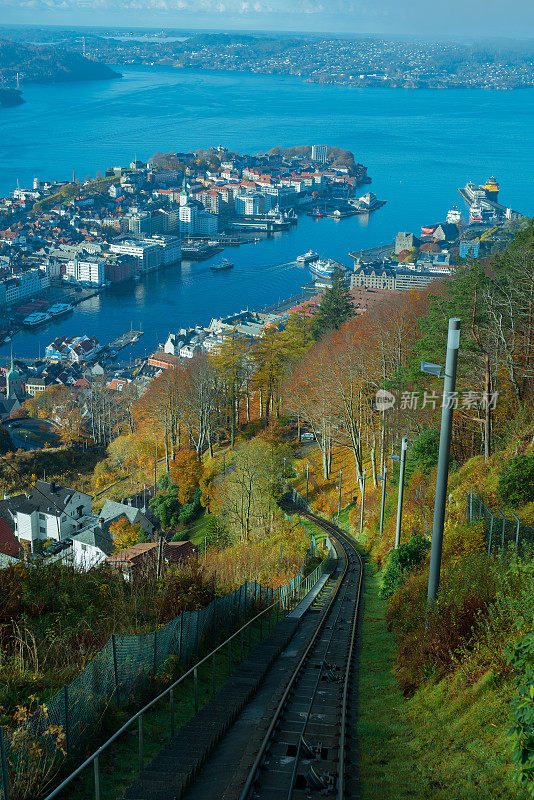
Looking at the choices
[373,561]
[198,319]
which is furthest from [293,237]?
[373,561]

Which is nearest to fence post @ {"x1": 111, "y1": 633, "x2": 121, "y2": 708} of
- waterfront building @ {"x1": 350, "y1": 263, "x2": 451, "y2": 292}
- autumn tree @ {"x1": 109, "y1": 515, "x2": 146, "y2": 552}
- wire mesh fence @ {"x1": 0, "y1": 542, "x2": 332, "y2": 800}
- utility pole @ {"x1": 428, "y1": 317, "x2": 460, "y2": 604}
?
wire mesh fence @ {"x1": 0, "y1": 542, "x2": 332, "y2": 800}

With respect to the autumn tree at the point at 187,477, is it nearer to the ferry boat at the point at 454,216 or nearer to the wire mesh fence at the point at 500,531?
the wire mesh fence at the point at 500,531

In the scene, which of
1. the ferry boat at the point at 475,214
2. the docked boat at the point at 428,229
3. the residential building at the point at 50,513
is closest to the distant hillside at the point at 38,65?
the ferry boat at the point at 475,214

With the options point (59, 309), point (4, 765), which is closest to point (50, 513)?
point (4, 765)

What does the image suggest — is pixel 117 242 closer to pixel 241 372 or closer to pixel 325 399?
pixel 241 372

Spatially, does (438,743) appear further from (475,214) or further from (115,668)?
(475,214)

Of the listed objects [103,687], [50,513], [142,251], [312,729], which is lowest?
[50,513]

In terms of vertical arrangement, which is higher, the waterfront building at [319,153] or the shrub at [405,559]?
the waterfront building at [319,153]
